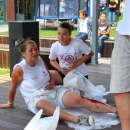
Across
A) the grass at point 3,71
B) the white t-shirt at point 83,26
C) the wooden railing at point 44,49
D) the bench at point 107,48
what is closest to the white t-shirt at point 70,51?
the wooden railing at point 44,49

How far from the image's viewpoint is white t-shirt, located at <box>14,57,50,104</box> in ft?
12.1

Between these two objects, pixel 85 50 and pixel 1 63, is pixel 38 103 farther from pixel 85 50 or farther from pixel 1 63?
pixel 1 63

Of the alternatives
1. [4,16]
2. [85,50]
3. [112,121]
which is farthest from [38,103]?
[4,16]

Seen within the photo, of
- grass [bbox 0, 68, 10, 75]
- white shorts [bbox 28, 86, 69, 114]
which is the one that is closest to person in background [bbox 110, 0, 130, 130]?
white shorts [bbox 28, 86, 69, 114]

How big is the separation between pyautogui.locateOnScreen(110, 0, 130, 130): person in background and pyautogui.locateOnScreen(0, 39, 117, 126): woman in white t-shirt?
1189 mm

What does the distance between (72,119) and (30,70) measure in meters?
0.81

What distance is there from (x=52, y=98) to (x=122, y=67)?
163cm

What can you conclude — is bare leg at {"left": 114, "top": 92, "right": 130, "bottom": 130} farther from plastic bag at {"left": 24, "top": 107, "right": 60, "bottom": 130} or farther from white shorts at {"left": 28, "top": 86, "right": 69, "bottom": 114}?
white shorts at {"left": 28, "top": 86, "right": 69, "bottom": 114}

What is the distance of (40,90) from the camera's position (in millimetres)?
3699

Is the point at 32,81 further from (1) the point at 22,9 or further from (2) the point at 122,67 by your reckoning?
(1) the point at 22,9

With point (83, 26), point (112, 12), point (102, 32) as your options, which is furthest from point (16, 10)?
point (102, 32)

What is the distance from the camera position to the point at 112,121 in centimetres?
344

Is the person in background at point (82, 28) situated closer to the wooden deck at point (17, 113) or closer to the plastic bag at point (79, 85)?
the wooden deck at point (17, 113)

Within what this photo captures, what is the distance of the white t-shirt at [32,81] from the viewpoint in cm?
370
